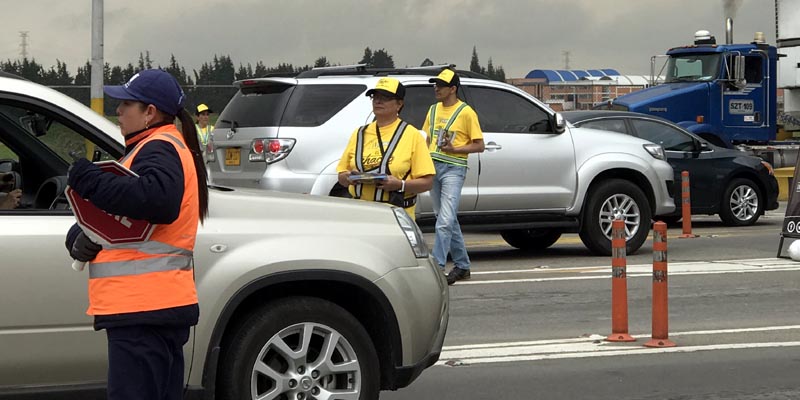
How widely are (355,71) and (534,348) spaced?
5.21 meters

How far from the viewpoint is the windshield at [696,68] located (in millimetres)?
25562

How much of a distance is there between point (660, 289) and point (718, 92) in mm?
17620

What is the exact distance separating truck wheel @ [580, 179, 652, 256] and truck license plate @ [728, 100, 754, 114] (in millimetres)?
12254

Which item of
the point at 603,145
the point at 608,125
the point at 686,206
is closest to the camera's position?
the point at 603,145

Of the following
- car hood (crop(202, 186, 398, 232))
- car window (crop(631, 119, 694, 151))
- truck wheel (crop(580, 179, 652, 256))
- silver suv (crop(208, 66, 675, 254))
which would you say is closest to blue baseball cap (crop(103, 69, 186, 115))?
car hood (crop(202, 186, 398, 232))

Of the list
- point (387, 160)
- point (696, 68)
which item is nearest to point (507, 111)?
point (387, 160)

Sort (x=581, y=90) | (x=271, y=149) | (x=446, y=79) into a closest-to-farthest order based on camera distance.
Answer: (x=446, y=79), (x=271, y=149), (x=581, y=90)

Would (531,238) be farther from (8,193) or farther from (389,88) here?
(8,193)

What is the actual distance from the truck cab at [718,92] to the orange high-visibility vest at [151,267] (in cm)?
2101

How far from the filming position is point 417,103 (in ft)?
43.4

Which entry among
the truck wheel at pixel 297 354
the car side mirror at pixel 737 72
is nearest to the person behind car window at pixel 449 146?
the truck wheel at pixel 297 354

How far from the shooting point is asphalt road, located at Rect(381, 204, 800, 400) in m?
7.47

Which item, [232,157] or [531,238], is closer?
[232,157]

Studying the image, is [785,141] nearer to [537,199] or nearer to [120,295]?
[537,199]
